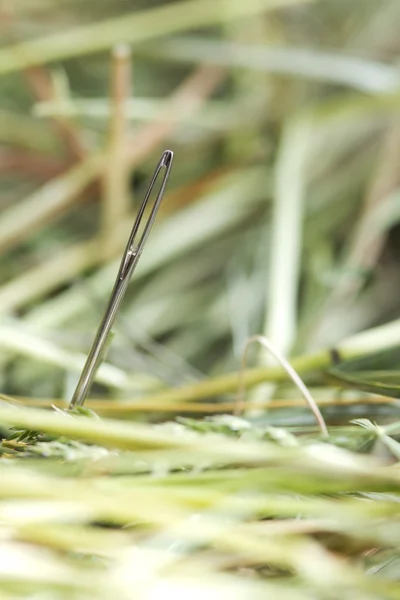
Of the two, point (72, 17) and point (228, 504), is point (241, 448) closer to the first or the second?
point (228, 504)

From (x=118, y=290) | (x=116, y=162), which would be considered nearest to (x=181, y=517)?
(x=118, y=290)

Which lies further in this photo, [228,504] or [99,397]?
[99,397]

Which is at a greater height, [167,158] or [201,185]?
[201,185]

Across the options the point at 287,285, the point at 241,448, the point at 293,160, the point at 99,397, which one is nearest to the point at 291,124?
the point at 293,160

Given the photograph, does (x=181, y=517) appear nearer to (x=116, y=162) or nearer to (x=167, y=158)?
(x=167, y=158)

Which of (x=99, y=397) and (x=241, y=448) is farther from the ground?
(x=99, y=397)

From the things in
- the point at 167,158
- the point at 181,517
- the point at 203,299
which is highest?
the point at 203,299

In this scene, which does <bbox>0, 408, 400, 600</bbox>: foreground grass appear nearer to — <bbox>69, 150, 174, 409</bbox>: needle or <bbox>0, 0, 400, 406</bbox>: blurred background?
<bbox>69, 150, 174, 409</bbox>: needle

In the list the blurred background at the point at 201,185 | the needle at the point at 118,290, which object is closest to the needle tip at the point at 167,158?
the needle at the point at 118,290

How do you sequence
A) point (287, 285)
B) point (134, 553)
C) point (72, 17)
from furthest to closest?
1. point (72, 17)
2. point (287, 285)
3. point (134, 553)
